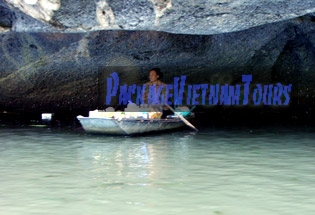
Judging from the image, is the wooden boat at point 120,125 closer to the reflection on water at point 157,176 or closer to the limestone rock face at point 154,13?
the reflection on water at point 157,176

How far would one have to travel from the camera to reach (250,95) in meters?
14.3

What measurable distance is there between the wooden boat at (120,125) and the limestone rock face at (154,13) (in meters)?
1.54

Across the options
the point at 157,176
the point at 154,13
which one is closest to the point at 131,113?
the point at 154,13

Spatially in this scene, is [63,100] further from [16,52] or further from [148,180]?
[148,180]

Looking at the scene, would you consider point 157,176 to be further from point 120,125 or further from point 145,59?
point 145,59

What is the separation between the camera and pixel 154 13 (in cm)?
611

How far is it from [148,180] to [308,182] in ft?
4.37

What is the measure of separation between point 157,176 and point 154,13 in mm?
2489

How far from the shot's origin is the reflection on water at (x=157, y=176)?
3.34 meters

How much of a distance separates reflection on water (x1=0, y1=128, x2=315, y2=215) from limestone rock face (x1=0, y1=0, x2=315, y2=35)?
1628 millimetres

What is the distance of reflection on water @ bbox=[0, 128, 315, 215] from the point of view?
3.34m

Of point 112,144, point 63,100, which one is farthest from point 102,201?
point 63,100

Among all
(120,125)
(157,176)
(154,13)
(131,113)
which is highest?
(154,13)

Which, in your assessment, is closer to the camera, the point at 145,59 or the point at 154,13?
the point at 154,13
